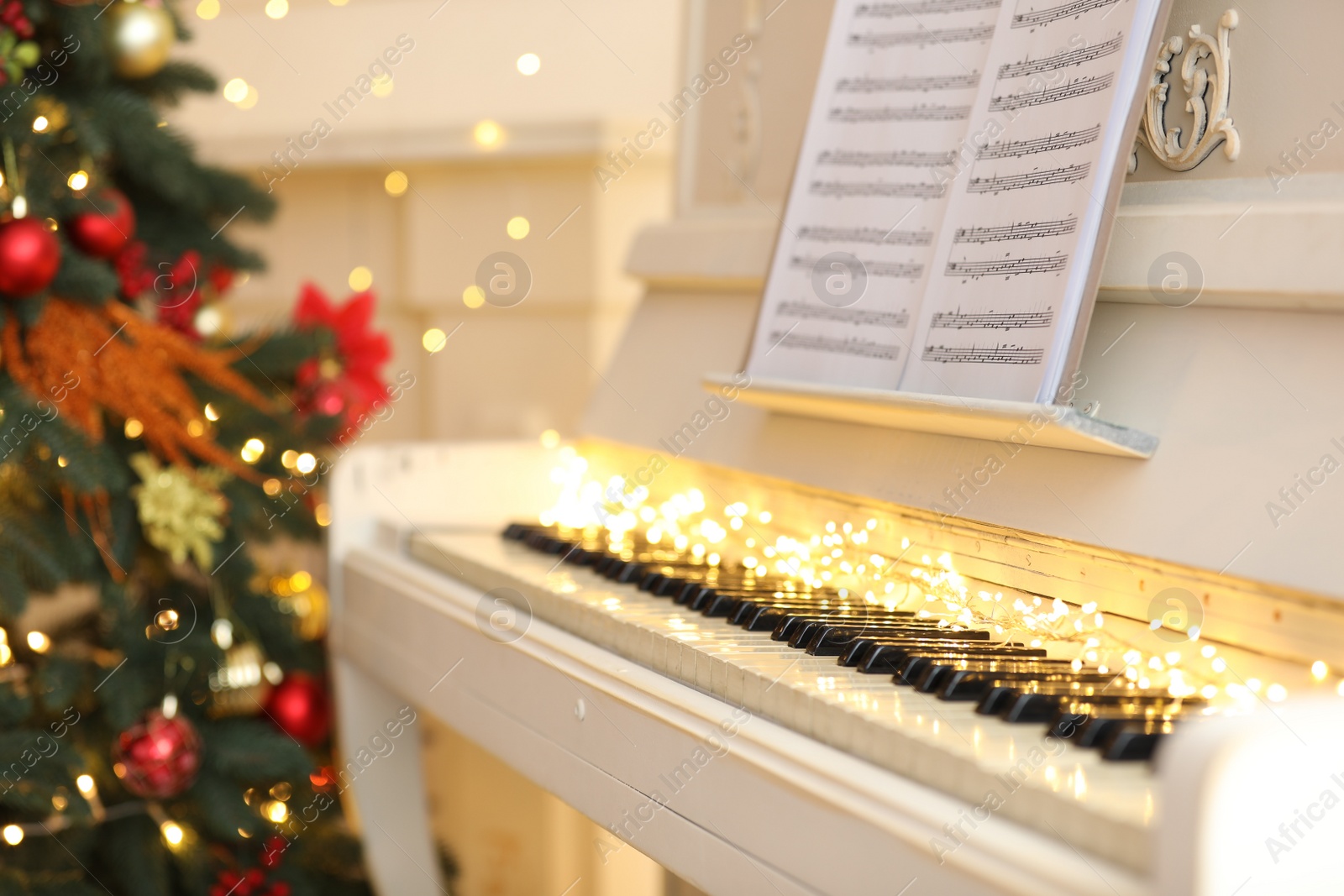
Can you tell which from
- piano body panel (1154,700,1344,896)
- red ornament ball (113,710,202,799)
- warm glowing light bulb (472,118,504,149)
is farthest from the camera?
warm glowing light bulb (472,118,504,149)

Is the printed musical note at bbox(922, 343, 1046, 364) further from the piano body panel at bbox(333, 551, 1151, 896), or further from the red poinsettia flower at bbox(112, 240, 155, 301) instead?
the red poinsettia flower at bbox(112, 240, 155, 301)

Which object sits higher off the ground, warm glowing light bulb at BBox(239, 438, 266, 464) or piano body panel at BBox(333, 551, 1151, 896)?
warm glowing light bulb at BBox(239, 438, 266, 464)

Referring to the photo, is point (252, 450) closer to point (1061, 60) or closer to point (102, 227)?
point (102, 227)

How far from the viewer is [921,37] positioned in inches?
51.7

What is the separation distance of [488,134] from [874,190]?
1235 millimetres

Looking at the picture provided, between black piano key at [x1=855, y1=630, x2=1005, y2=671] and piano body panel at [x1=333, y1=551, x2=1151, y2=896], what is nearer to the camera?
piano body panel at [x1=333, y1=551, x2=1151, y2=896]

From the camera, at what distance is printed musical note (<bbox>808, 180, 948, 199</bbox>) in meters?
1.25

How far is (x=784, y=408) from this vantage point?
1.38 m

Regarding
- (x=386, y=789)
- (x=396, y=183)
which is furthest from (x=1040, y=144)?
(x=396, y=183)

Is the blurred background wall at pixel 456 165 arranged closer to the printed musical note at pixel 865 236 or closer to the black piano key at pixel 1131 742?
the printed musical note at pixel 865 236

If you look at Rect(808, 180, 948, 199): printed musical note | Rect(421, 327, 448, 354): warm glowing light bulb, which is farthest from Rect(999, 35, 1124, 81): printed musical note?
Rect(421, 327, 448, 354): warm glowing light bulb

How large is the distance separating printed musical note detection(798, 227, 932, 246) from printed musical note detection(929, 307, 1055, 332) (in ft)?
0.34

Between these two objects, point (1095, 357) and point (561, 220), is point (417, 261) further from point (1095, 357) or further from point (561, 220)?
point (1095, 357)

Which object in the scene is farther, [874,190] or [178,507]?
[178,507]
